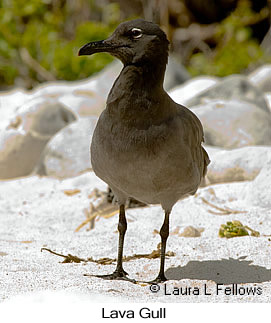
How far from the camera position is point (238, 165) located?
16.8ft

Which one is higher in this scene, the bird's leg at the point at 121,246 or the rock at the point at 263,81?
the rock at the point at 263,81

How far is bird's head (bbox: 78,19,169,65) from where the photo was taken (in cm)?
309

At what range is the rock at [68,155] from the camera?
580 centimetres

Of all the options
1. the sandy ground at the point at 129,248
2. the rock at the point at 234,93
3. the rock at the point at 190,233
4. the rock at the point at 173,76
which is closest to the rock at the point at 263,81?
the rock at the point at 173,76

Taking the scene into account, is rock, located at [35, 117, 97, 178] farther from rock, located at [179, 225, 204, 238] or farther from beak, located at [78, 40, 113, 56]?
beak, located at [78, 40, 113, 56]

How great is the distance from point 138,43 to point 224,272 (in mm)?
1475

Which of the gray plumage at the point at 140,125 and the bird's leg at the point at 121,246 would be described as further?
the bird's leg at the point at 121,246

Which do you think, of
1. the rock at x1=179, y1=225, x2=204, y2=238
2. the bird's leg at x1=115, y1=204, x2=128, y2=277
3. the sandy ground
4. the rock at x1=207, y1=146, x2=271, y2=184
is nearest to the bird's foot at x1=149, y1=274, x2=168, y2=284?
the sandy ground

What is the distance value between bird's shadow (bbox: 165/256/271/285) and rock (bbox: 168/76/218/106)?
3.77 meters

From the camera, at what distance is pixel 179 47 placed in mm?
12805

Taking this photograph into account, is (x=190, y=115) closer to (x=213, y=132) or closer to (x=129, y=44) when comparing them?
(x=129, y=44)

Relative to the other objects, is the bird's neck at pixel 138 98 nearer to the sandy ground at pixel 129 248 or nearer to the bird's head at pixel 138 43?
the bird's head at pixel 138 43

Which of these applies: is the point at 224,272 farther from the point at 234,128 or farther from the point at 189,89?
the point at 189,89

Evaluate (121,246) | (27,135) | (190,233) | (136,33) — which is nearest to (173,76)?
(27,135)
